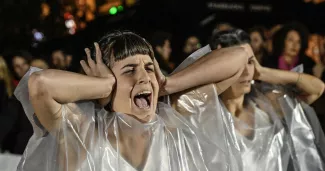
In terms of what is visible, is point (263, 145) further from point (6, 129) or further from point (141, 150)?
point (6, 129)

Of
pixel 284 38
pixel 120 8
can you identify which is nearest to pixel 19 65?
pixel 284 38

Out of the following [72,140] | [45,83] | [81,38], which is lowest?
[72,140]

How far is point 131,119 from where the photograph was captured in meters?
2.27

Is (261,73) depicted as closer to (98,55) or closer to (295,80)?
(295,80)

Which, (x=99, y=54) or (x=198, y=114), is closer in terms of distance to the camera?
(x=99, y=54)

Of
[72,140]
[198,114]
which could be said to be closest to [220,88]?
[198,114]

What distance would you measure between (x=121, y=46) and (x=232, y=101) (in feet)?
3.11

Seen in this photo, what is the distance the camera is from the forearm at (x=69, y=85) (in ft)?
6.64

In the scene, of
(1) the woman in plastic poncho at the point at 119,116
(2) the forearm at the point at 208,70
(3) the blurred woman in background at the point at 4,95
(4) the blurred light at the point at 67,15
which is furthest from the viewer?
(4) the blurred light at the point at 67,15

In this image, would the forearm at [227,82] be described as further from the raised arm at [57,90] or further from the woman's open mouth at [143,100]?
the raised arm at [57,90]

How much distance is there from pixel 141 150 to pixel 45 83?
1.59 ft

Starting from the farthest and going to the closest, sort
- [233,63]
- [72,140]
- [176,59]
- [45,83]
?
[176,59] → [233,63] → [72,140] → [45,83]

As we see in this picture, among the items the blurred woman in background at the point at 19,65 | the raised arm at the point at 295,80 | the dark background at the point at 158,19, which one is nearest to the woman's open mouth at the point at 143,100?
the raised arm at the point at 295,80

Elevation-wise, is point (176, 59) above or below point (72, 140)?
above
